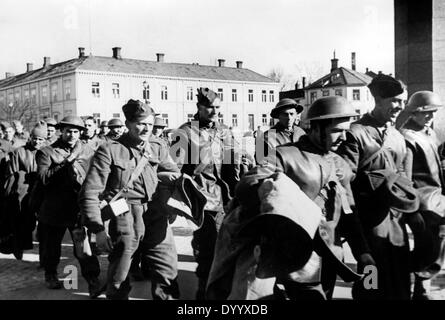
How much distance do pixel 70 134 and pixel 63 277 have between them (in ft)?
6.57

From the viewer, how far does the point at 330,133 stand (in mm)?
4082

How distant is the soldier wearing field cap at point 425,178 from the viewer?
5.20 meters

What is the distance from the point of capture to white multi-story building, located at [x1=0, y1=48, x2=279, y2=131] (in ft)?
187

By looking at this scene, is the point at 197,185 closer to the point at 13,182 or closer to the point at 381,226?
the point at 381,226

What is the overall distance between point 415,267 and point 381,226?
73 centimetres

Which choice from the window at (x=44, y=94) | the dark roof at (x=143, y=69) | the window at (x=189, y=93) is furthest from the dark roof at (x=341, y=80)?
the window at (x=44, y=94)

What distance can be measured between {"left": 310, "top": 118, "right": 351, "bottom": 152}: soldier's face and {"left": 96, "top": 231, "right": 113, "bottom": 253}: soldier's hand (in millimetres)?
2016

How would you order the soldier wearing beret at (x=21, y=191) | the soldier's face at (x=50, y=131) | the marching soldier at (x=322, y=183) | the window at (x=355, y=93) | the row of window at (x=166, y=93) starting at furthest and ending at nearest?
the window at (x=355, y=93) → the row of window at (x=166, y=93) → the soldier's face at (x=50, y=131) → the soldier wearing beret at (x=21, y=191) → the marching soldier at (x=322, y=183)

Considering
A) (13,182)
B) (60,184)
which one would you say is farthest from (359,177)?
(13,182)

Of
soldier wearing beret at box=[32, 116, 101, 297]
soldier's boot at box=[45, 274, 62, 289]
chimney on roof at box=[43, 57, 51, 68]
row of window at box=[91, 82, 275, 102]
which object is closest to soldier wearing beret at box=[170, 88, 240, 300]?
soldier wearing beret at box=[32, 116, 101, 297]

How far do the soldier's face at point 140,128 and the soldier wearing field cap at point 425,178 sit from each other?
2.48m

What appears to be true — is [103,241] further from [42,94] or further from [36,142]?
[42,94]

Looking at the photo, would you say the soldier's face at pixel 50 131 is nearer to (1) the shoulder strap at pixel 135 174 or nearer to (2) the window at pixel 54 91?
(1) the shoulder strap at pixel 135 174

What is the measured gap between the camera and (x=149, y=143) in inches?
220
